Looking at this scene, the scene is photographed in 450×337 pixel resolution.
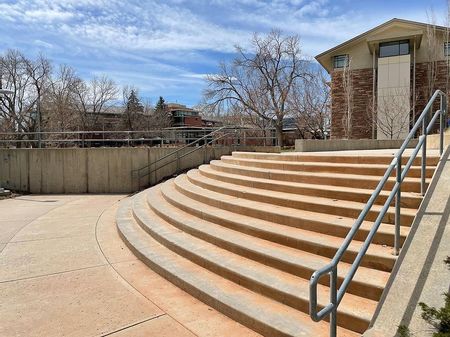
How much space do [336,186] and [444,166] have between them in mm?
1454

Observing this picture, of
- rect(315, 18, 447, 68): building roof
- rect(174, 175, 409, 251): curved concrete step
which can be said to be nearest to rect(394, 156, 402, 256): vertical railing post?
rect(174, 175, 409, 251): curved concrete step

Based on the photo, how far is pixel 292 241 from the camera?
4.33 meters

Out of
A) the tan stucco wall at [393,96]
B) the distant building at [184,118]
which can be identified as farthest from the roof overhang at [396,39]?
the distant building at [184,118]

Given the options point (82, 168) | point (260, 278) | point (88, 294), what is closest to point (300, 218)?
point (260, 278)

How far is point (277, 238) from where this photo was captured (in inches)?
179

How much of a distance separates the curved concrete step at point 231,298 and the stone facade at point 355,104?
66.3ft

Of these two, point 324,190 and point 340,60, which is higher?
point 340,60

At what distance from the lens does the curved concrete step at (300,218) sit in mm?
3909

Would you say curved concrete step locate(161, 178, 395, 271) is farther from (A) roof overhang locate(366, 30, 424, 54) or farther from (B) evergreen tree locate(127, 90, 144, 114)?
(B) evergreen tree locate(127, 90, 144, 114)

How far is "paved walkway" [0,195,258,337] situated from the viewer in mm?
3467

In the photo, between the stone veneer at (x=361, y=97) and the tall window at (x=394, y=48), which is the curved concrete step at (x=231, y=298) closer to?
the stone veneer at (x=361, y=97)

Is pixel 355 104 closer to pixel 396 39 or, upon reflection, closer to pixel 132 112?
pixel 396 39

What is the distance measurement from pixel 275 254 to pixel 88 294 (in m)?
2.28

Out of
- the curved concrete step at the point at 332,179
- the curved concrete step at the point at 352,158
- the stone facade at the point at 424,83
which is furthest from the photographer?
the stone facade at the point at 424,83
